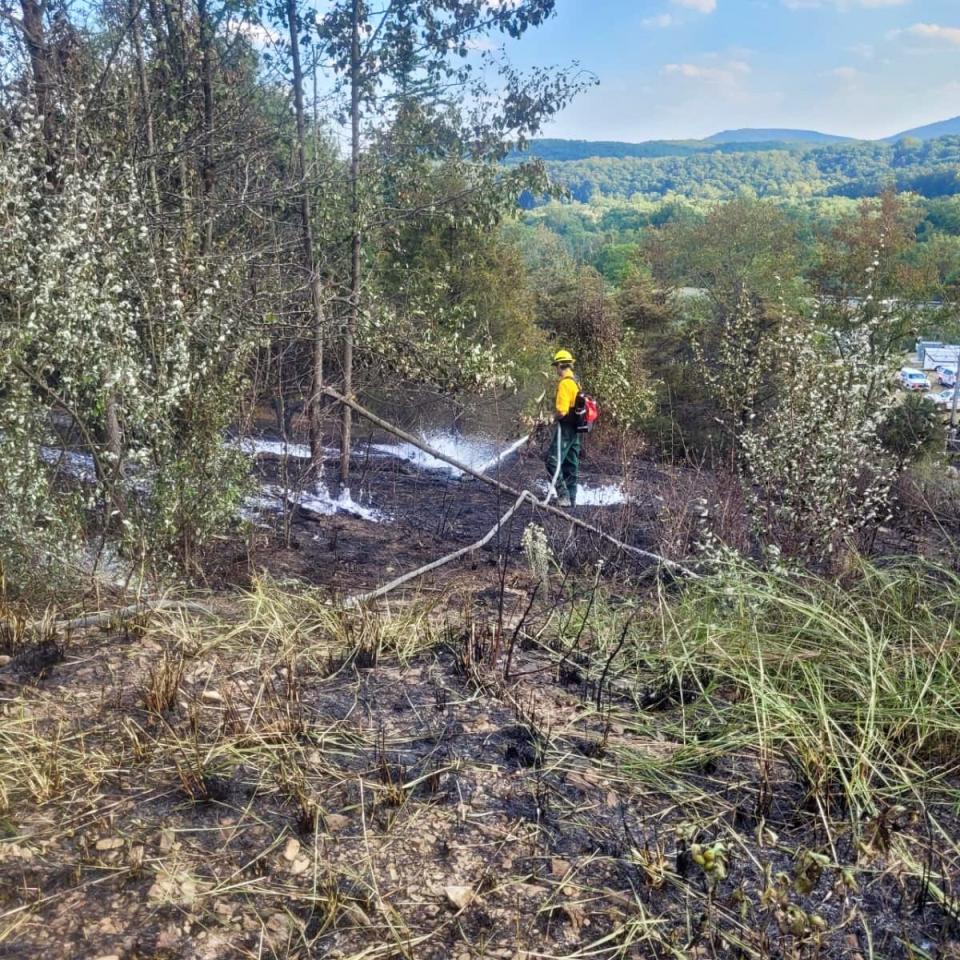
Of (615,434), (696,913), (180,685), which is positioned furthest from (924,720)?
(615,434)

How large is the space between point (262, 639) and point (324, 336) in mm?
5602

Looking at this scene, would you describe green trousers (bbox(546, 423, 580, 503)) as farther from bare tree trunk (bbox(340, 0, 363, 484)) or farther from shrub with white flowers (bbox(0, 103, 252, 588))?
shrub with white flowers (bbox(0, 103, 252, 588))

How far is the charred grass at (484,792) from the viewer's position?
1892 mm

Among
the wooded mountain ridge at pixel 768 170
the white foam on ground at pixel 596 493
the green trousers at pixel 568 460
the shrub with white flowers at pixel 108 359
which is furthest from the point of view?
the wooded mountain ridge at pixel 768 170

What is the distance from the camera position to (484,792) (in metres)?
2.46

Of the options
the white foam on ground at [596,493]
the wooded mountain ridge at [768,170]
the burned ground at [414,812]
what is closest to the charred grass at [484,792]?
the burned ground at [414,812]

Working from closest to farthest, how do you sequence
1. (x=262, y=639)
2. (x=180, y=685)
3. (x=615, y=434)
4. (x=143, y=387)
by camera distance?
(x=180, y=685), (x=262, y=639), (x=143, y=387), (x=615, y=434)

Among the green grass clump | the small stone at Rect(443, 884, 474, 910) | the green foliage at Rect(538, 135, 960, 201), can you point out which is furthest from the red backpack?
the green foliage at Rect(538, 135, 960, 201)

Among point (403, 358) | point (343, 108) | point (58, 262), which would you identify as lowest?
point (403, 358)

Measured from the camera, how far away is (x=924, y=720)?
2566 mm

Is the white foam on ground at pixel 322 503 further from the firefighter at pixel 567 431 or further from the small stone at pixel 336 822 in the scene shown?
the small stone at pixel 336 822

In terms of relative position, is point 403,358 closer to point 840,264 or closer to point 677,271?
point 840,264

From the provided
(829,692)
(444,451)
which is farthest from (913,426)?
(829,692)

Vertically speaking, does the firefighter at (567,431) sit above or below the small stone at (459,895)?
below
